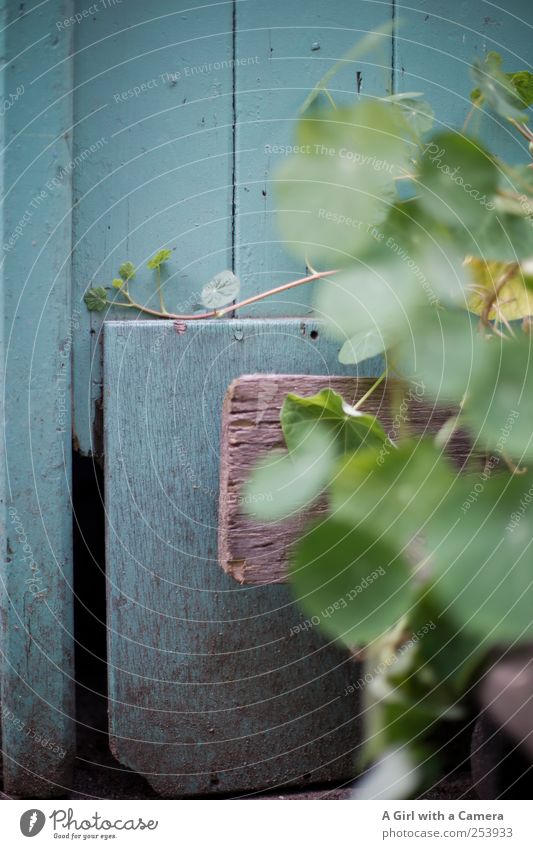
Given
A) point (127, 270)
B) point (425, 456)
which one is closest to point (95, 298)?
point (127, 270)

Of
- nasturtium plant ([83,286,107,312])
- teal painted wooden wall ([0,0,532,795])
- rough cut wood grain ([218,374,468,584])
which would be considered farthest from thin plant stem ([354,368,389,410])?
nasturtium plant ([83,286,107,312])

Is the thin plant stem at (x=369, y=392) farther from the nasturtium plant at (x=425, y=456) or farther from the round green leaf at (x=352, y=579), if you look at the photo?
the round green leaf at (x=352, y=579)

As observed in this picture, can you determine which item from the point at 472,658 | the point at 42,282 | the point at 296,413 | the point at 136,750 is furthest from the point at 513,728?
the point at 42,282

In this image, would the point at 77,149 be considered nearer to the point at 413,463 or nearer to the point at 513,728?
the point at 413,463

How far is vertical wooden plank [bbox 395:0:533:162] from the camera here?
0.63m

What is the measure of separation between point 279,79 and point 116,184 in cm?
16

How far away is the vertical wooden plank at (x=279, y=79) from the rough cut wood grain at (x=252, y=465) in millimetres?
148

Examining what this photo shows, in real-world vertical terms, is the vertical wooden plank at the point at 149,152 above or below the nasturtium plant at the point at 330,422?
above

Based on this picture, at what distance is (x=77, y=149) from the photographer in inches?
23.8

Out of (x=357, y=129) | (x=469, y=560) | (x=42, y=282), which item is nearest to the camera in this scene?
(x=469, y=560)

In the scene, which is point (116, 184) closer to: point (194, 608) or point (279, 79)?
point (279, 79)

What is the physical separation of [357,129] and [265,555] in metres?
0.28

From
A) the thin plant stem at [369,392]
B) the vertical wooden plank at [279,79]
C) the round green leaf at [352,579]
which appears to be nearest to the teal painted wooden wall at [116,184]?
the vertical wooden plank at [279,79]

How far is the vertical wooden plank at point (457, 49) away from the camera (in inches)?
24.6
